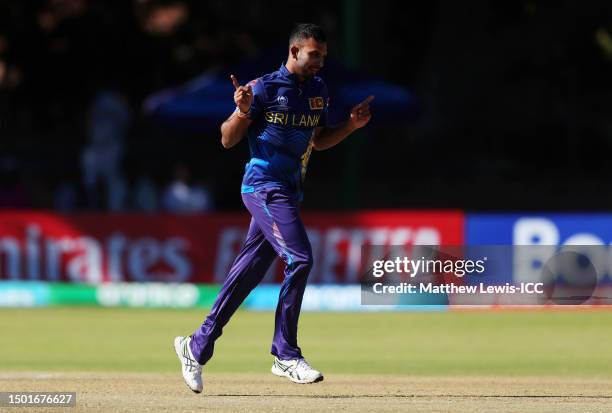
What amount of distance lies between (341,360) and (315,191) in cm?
1993

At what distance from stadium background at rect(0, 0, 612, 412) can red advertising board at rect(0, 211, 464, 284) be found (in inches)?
1.0

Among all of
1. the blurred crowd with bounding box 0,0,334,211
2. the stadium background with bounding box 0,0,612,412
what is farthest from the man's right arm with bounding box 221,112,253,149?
the blurred crowd with bounding box 0,0,334,211

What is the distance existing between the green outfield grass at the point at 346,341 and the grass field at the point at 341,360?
0.01 m

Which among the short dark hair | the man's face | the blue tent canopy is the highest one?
the short dark hair

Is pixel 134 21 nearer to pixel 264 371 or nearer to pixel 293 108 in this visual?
pixel 264 371

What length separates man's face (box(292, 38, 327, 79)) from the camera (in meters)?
8.55

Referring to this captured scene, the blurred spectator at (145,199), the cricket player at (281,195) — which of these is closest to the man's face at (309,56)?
the cricket player at (281,195)

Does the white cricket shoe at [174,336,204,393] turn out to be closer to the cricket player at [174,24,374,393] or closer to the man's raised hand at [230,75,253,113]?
the cricket player at [174,24,374,393]

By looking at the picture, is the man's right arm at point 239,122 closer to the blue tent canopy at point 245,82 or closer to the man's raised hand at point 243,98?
the man's raised hand at point 243,98

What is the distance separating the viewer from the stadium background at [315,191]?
1130 centimetres

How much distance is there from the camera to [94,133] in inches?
990

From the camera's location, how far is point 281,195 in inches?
340

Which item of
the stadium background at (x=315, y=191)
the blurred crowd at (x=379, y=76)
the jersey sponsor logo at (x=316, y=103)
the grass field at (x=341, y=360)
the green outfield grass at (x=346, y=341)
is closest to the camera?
the grass field at (x=341, y=360)

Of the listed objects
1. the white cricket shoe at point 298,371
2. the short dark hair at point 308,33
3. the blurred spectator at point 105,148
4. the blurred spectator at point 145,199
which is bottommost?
the blurred spectator at point 145,199
